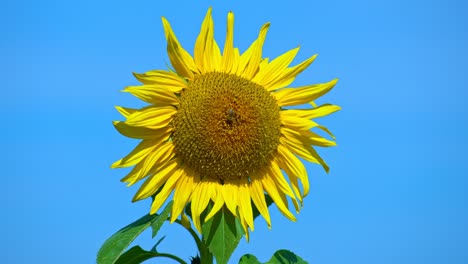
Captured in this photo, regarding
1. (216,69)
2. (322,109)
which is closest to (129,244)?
(216,69)

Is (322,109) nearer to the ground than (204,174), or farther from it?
farther from it

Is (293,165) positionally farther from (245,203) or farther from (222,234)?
(222,234)

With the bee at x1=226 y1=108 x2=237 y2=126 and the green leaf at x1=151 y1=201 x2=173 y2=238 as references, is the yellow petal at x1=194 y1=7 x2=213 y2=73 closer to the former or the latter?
the bee at x1=226 y1=108 x2=237 y2=126

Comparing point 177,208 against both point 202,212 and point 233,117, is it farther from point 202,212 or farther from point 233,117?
point 233,117

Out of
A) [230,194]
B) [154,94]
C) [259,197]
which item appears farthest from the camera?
[259,197]

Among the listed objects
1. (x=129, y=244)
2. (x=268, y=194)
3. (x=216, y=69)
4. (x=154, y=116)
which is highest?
(x=216, y=69)

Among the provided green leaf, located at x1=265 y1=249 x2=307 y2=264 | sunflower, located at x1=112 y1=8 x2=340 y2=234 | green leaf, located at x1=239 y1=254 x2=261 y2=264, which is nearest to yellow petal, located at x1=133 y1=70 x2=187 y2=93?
sunflower, located at x1=112 y1=8 x2=340 y2=234

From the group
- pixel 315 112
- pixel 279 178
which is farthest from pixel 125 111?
pixel 315 112
